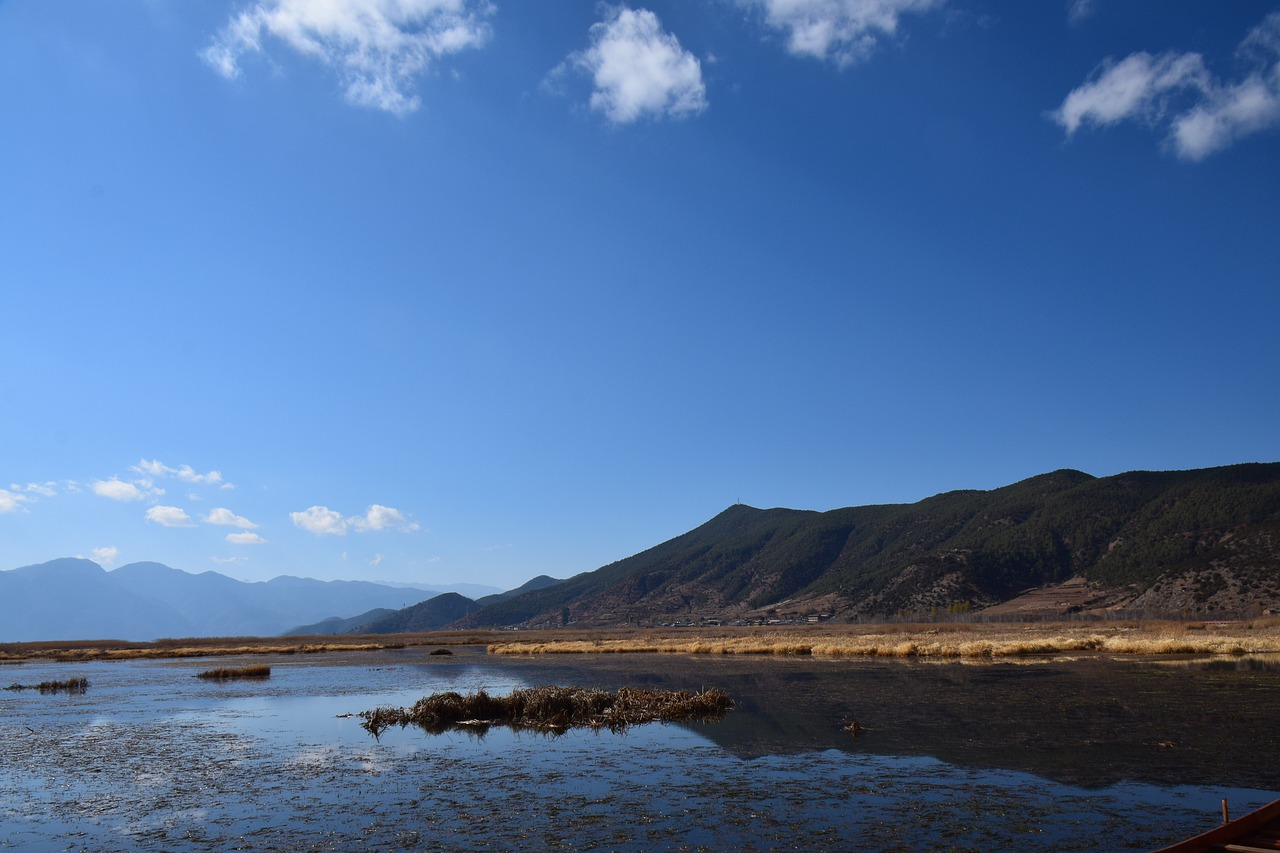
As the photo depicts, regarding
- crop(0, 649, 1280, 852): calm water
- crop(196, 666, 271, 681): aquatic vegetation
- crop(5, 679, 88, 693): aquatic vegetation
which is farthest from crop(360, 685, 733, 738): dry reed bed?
crop(196, 666, 271, 681): aquatic vegetation

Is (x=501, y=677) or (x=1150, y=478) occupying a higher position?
(x=1150, y=478)

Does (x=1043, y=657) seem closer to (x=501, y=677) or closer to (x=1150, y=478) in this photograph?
Result: (x=501, y=677)

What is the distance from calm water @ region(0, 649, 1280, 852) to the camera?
12.5 m

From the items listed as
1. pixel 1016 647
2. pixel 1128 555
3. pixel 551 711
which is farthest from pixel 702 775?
pixel 1128 555

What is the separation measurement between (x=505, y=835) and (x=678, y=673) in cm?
3269

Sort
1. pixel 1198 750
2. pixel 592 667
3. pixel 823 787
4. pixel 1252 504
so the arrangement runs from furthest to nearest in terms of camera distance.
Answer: pixel 1252 504
pixel 592 667
pixel 1198 750
pixel 823 787

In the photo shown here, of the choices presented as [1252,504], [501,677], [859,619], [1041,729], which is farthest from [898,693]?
[1252,504]

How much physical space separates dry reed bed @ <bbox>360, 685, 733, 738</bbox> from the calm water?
1.14 meters

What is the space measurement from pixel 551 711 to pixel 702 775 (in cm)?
1074

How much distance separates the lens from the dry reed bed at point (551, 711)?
83.3 feet

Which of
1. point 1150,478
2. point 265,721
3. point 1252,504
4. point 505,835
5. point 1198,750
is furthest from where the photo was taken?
point 1150,478

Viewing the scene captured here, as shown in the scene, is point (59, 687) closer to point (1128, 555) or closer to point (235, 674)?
point (235, 674)

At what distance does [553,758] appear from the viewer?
1952cm

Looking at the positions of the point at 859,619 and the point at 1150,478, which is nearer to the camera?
the point at 859,619
